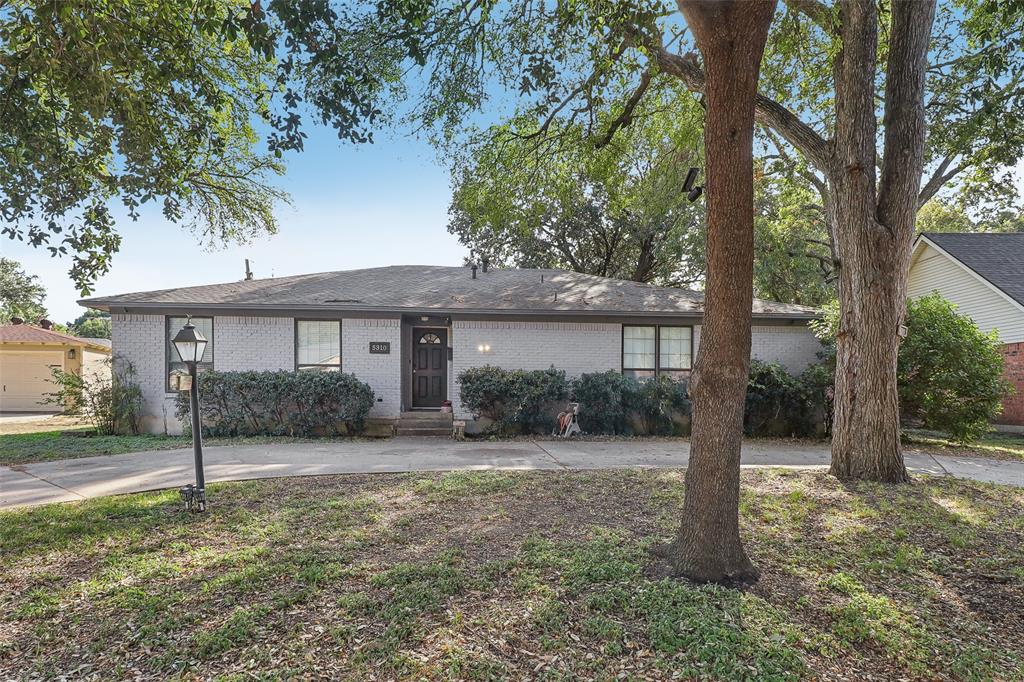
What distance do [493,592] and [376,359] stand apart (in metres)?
7.86

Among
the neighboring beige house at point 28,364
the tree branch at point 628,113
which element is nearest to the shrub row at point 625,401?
the tree branch at point 628,113

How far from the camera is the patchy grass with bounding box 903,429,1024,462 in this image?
8703mm

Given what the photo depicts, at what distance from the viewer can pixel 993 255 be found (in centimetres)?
1429

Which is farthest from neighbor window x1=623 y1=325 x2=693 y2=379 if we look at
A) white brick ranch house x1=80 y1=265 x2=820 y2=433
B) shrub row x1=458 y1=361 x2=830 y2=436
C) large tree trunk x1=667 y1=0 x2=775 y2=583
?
large tree trunk x1=667 y1=0 x2=775 y2=583

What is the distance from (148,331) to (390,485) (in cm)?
767

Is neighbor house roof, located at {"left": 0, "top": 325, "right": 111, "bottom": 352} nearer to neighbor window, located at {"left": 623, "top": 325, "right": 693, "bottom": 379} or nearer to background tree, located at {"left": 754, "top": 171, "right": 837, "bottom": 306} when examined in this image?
neighbor window, located at {"left": 623, "top": 325, "right": 693, "bottom": 379}

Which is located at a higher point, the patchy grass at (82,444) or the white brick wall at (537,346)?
the white brick wall at (537,346)

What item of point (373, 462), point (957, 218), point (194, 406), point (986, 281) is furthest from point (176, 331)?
point (957, 218)

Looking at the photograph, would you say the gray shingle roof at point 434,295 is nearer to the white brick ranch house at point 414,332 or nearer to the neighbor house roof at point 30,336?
the white brick ranch house at point 414,332

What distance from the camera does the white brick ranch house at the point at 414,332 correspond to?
33.4 feet

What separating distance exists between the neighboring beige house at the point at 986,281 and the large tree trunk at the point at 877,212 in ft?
29.0

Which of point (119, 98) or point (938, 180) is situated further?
point (938, 180)

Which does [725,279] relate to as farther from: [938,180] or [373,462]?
[938,180]

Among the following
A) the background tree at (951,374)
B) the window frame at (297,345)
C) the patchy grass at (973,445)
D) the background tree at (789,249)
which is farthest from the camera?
the background tree at (789,249)
